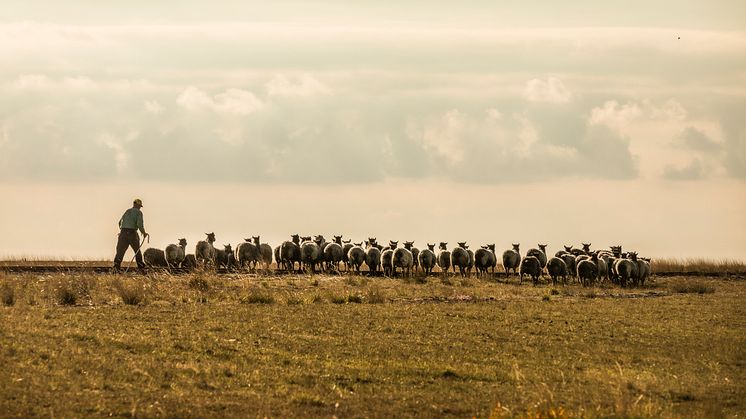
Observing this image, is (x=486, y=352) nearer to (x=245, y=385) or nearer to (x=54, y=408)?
(x=245, y=385)

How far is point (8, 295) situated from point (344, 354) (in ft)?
32.8

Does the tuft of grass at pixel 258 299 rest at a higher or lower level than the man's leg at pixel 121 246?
lower

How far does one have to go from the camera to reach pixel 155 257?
49562 millimetres

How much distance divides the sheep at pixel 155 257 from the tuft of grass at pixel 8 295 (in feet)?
64.2

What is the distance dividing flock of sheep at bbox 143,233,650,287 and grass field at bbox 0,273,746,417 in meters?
14.1

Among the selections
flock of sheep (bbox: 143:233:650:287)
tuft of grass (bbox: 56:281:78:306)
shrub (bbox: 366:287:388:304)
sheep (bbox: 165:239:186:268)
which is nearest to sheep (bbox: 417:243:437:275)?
flock of sheep (bbox: 143:233:650:287)

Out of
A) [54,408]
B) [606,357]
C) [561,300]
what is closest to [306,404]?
[54,408]

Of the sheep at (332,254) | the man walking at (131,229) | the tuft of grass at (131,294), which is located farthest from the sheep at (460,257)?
the tuft of grass at (131,294)

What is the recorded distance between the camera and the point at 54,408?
53.2ft

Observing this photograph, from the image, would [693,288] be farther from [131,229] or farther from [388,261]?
[131,229]

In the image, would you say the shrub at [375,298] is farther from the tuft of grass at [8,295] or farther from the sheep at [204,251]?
the sheep at [204,251]

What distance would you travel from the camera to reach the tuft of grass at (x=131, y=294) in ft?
94.8

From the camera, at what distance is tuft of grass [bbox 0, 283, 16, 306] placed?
91.2ft

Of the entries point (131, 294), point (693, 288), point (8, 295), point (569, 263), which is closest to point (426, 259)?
point (569, 263)
